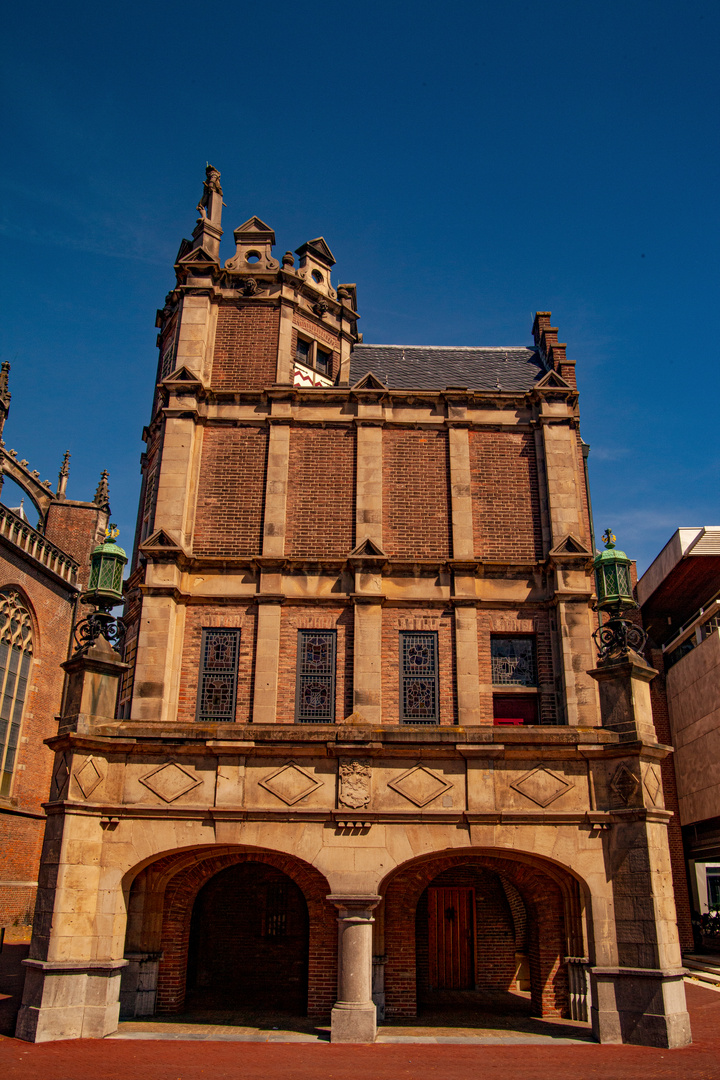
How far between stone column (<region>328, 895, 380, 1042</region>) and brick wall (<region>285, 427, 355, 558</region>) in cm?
903

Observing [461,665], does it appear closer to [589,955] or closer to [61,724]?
[589,955]

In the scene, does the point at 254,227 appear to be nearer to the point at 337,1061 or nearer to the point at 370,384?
the point at 370,384

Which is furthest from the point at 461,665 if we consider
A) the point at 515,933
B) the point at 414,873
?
the point at 515,933

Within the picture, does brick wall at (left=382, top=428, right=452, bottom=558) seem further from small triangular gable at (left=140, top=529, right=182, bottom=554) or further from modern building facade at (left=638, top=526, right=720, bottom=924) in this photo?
modern building facade at (left=638, top=526, right=720, bottom=924)

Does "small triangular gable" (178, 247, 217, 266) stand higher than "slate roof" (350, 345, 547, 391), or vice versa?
"small triangular gable" (178, 247, 217, 266)

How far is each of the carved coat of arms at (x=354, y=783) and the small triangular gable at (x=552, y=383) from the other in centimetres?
1221

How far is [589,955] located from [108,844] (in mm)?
7363

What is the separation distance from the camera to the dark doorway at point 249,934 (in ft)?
56.8

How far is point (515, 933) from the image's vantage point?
1856cm

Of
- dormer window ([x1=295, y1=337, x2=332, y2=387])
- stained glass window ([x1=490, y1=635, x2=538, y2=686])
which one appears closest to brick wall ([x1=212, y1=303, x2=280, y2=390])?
dormer window ([x1=295, y1=337, x2=332, y2=387])

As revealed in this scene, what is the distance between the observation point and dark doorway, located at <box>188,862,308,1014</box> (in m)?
17.3

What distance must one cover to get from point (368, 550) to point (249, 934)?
8904 millimetres

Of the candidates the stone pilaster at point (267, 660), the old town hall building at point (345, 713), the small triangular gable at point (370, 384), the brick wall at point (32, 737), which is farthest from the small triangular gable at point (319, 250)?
the brick wall at point (32, 737)

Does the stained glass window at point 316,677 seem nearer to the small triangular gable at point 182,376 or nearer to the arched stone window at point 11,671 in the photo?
the small triangular gable at point 182,376
